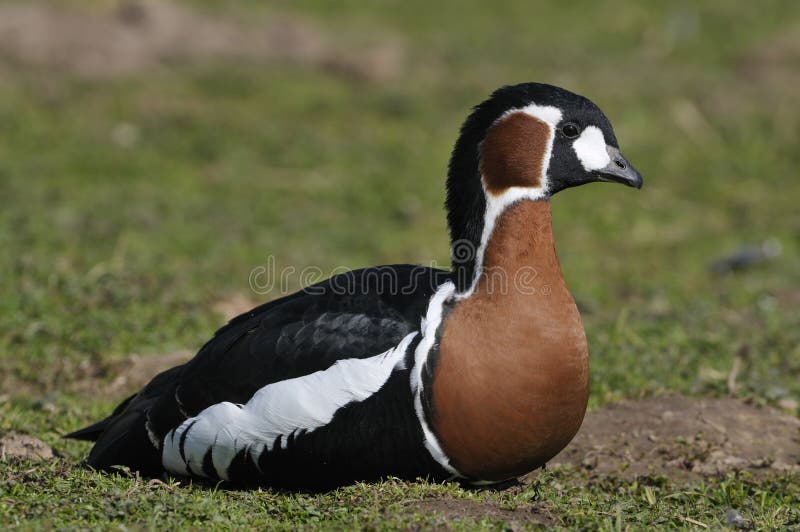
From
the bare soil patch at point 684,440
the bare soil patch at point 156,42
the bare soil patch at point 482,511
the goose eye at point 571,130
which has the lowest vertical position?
the bare soil patch at point 482,511

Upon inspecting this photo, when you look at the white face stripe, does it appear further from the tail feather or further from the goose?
the tail feather

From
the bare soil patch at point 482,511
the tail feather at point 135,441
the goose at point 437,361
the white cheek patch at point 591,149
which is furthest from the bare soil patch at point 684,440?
the tail feather at point 135,441

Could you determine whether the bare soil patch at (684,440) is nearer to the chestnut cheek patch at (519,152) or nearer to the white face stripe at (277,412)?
the white face stripe at (277,412)

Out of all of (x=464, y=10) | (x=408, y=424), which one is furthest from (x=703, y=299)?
(x=464, y=10)

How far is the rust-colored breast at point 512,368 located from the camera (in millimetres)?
4906

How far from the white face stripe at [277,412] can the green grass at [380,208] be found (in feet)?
0.74

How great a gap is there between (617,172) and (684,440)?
1.66 m

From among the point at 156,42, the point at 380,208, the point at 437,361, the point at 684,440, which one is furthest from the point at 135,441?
the point at 156,42

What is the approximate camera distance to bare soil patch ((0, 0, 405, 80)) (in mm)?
14680

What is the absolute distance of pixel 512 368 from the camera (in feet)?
16.2

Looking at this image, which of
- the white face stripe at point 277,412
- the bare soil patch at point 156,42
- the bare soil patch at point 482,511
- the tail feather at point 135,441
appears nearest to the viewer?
the bare soil patch at point 482,511

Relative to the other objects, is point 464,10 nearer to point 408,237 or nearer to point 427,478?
point 408,237

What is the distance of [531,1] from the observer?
18.9 m

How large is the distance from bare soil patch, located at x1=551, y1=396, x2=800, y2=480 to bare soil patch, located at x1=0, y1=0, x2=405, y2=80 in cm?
905
